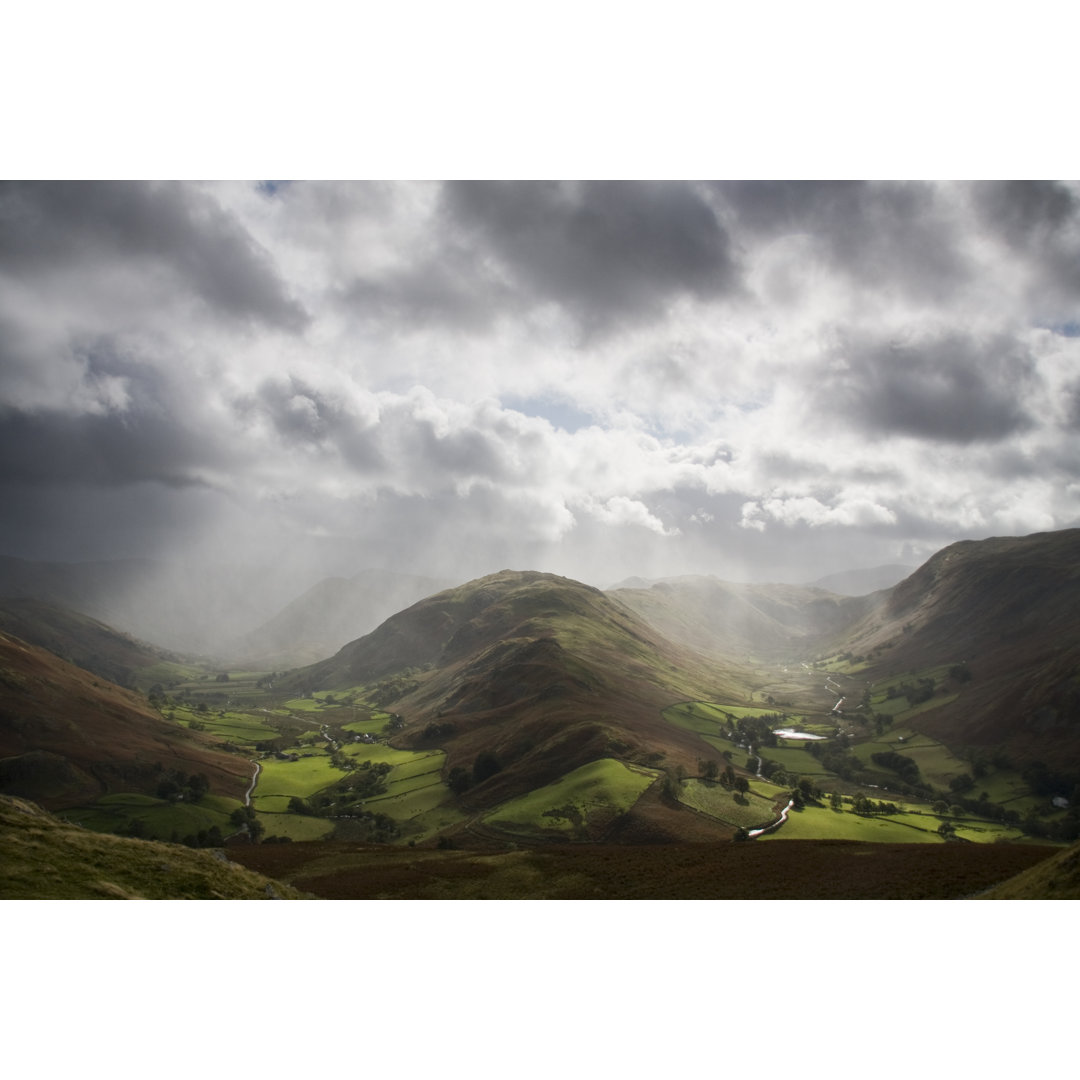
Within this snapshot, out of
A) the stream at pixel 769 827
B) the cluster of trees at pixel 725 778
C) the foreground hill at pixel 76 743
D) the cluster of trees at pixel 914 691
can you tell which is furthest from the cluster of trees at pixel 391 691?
the cluster of trees at pixel 914 691

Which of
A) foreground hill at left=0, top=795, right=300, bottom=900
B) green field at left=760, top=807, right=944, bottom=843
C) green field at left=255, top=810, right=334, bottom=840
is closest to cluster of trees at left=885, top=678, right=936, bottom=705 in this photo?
green field at left=760, top=807, right=944, bottom=843

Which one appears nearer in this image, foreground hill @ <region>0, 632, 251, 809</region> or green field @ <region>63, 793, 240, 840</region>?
green field @ <region>63, 793, 240, 840</region>

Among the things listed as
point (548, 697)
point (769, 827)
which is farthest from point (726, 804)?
point (548, 697)

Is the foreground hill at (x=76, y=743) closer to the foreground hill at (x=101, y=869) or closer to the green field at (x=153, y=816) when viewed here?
the green field at (x=153, y=816)

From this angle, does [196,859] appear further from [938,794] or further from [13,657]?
[938,794]

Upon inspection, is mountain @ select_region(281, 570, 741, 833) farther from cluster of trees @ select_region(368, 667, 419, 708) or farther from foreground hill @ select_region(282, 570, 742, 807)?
cluster of trees @ select_region(368, 667, 419, 708)
